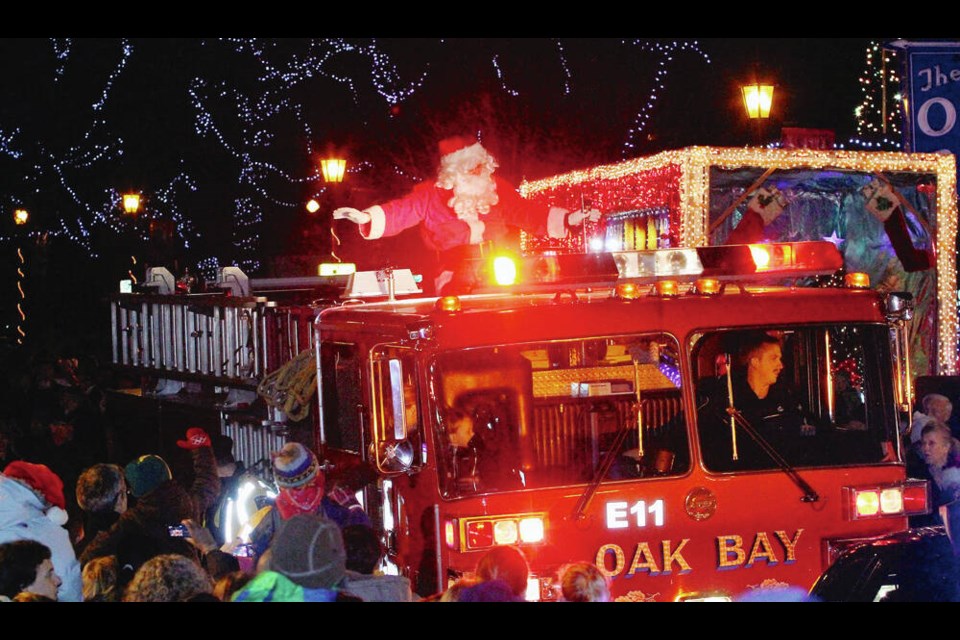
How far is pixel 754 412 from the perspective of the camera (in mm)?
5645

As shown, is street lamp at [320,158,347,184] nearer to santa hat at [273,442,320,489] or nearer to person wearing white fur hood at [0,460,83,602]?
santa hat at [273,442,320,489]

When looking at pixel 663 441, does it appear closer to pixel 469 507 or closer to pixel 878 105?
pixel 469 507

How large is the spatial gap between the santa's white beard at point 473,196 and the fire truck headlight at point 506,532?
11.6 ft

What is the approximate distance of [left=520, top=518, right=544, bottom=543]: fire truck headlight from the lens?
5.11m

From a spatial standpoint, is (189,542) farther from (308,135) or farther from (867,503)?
(308,135)

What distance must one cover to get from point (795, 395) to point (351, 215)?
3417mm

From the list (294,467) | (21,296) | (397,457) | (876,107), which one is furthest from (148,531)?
(21,296)

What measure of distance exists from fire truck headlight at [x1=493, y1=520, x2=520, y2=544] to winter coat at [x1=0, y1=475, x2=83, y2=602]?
1.98 metres

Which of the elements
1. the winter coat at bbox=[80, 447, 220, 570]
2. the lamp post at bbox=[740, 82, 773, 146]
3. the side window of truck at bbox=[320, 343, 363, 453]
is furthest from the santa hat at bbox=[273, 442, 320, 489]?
the lamp post at bbox=[740, 82, 773, 146]

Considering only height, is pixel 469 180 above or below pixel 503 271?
above

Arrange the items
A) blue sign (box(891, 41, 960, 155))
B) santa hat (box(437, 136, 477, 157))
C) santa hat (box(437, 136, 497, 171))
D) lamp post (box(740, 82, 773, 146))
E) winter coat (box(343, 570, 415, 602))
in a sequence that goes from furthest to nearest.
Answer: lamp post (box(740, 82, 773, 146)) → blue sign (box(891, 41, 960, 155)) → santa hat (box(437, 136, 477, 157)) → santa hat (box(437, 136, 497, 171)) → winter coat (box(343, 570, 415, 602))

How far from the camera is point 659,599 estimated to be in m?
5.23

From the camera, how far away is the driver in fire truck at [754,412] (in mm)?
5426

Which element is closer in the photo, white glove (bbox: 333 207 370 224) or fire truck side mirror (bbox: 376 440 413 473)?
fire truck side mirror (bbox: 376 440 413 473)
